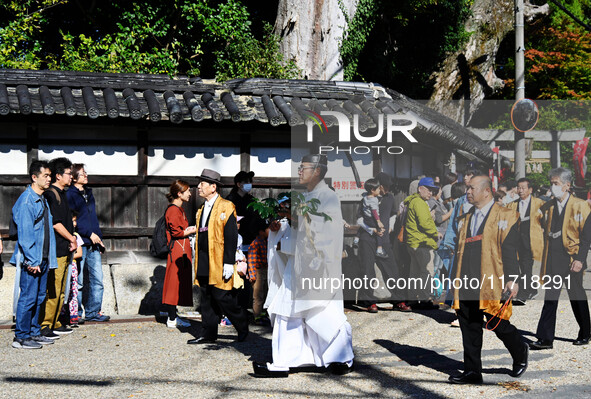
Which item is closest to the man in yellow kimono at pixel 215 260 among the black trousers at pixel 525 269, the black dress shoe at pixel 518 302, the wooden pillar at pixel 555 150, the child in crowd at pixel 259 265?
the child in crowd at pixel 259 265

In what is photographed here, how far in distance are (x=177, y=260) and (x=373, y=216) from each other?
3.05 meters

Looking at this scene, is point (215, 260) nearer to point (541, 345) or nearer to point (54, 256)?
point (54, 256)

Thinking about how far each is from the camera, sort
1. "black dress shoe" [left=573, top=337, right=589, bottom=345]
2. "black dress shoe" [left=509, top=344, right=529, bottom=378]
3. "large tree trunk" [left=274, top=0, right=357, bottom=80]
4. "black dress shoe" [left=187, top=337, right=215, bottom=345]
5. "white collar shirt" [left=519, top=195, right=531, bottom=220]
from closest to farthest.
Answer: "black dress shoe" [left=509, top=344, right=529, bottom=378] → "black dress shoe" [left=573, top=337, right=589, bottom=345] → "black dress shoe" [left=187, top=337, right=215, bottom=345] → "white collar shirt" [left=519, top=195, right=531, bottom=220] → "large tree trunk" [left=274, top=0, right=357, bottom=80]

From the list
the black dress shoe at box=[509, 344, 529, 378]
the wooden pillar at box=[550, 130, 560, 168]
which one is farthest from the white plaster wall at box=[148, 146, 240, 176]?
the wooden pillar at box=[550, 130, 560, 168]

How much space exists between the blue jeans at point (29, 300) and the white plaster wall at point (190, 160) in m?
3.05

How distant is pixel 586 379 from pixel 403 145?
6184 mm

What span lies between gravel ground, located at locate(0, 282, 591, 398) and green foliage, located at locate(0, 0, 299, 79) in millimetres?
→ 9032

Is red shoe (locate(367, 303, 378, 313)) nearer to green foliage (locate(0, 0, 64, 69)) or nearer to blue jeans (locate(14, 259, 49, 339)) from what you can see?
blue jeans (locate(14, 259, 49, 339))

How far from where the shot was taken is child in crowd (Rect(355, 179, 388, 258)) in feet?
32.4

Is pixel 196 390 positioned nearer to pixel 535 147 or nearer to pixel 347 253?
pixel 347 253

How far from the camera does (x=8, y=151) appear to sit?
30.9 feet

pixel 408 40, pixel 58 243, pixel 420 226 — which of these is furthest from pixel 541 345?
pixel 408 40

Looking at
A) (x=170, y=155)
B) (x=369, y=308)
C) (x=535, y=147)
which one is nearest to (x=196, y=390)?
(x=369, y=308)

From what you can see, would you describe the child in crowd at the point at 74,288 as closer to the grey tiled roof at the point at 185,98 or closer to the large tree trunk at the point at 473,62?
the grey tiled roof at the point at 185,98
